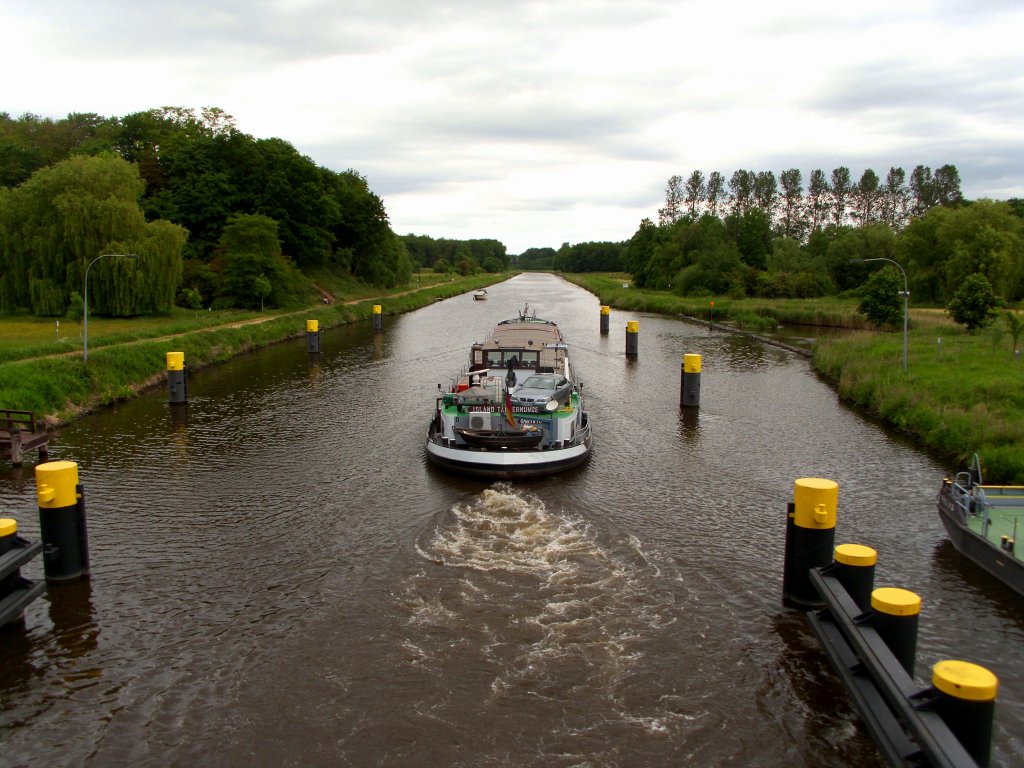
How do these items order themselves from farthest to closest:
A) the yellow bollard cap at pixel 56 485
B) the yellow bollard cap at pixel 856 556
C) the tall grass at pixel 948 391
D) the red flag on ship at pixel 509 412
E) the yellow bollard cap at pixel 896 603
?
the tall grass at pixel 948 391 → the red flag on ship at pixel 509 412 → the yellow bollard cap at pixel 56 485 → the yellow bollard cap at pixel 856 556 → the yellow bollard cap at pixel 896 603

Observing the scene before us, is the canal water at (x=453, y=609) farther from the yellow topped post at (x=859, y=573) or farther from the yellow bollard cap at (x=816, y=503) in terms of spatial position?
the yellow bollard cap at (x=816, y=503)

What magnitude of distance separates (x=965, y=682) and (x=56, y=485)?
13378 mm

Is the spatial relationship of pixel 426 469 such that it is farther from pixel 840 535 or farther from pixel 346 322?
pixel 346 322

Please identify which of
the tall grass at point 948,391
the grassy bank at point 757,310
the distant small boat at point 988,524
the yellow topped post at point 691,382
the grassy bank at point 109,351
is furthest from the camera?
the grassy bank at point 757,310

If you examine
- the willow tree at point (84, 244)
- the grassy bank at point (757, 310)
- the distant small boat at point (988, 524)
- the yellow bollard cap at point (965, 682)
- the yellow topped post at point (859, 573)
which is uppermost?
the willow tree at point (84, 244)

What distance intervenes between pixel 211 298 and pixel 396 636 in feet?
178

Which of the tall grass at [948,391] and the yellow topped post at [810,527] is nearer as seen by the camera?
the yellow topped post at [810,527]

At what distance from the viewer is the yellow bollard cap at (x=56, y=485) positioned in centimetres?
1298

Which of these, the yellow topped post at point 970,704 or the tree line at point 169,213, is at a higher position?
the tree line at point 169,213

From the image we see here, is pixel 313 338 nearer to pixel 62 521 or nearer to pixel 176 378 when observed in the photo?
pixel 176 378

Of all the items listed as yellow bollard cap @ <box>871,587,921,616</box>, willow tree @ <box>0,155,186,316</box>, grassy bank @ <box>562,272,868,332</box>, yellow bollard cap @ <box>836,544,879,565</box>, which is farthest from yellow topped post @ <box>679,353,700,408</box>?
willow tree @ <box>0,155,186,316</box>

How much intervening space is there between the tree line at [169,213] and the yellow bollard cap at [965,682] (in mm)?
39136

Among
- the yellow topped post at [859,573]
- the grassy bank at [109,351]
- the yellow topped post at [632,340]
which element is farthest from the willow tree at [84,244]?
the yellow topped post at [859,573]

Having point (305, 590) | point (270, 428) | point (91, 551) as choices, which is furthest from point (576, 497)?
point (270, 428)
